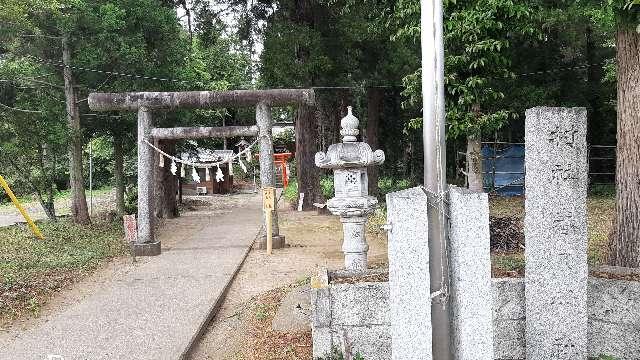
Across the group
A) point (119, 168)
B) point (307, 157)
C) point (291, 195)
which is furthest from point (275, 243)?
point (291, 195)

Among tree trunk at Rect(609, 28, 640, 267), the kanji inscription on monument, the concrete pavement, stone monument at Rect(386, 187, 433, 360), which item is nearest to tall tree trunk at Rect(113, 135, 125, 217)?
the concrete pavement

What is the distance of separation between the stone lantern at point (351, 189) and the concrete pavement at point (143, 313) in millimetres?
2087

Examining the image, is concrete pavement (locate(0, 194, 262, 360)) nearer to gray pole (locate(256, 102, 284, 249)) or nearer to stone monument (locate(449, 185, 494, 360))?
gray pole (locate(256, 102, 284, 249))

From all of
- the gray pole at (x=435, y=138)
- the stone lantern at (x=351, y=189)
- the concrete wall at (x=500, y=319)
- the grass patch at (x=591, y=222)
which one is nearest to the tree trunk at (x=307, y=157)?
the grass patch at (x=591, y=222)

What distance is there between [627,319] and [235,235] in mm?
10476

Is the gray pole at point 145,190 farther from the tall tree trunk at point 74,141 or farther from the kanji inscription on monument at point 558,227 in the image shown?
the kanji inscription on monument at point 558,227

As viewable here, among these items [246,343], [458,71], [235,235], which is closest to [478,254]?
[246,343]

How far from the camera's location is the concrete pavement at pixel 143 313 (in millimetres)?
5594

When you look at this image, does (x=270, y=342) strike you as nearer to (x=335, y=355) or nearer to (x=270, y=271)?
(x=335, y=355)

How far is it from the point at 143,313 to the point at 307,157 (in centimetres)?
1224

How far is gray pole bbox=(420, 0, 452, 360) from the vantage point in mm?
3217

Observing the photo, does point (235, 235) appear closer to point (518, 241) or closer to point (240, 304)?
point (240, 304)

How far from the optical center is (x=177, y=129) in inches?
471

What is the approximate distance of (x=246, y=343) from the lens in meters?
5.95
